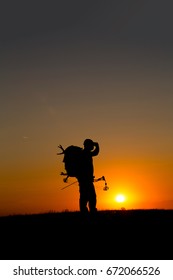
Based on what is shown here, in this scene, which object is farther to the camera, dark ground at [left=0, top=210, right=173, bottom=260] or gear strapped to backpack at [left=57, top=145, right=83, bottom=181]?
gear strapped to backpack at [left=57, top=145, right=83, bottom=181]

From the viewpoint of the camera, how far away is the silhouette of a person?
1964 centimetres

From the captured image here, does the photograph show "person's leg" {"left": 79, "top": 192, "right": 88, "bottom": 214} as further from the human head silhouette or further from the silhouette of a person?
the human head silhouette

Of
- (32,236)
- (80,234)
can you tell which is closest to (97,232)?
(80,234)

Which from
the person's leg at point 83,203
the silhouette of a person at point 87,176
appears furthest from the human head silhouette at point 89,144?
the person's leg at point 83,203

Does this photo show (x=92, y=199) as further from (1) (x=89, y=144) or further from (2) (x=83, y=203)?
(1) (x=89, y=144)

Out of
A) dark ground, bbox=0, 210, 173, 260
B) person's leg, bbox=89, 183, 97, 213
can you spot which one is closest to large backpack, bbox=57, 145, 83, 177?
person's leg, bbox=89, 183, 97, 213

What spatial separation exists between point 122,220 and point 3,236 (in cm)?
466

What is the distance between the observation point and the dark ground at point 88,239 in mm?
13367

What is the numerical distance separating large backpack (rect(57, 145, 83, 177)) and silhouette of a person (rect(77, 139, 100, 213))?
158mm

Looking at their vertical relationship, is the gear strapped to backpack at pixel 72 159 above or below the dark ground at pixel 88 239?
above

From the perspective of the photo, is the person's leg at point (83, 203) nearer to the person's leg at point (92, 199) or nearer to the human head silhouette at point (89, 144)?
the person's leg at point (92, 199)

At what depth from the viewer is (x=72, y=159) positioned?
1994 centimetres

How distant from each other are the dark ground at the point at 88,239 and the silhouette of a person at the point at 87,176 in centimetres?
62

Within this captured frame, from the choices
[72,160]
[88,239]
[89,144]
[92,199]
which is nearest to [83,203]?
[92,199]
